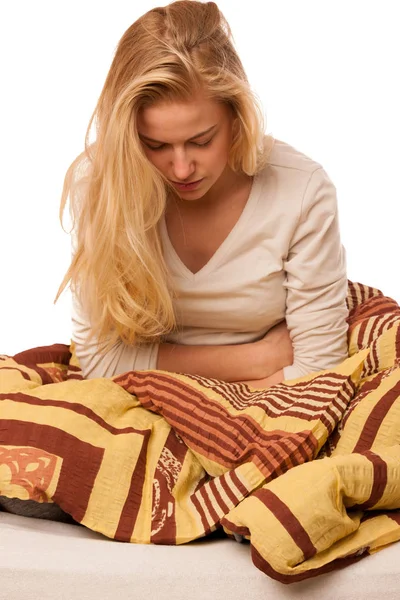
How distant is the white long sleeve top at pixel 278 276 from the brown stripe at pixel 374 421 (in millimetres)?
279

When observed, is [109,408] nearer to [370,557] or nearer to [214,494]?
[214,494]

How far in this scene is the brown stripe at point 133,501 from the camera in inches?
66.5

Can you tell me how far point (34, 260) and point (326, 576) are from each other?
1944 millimetres

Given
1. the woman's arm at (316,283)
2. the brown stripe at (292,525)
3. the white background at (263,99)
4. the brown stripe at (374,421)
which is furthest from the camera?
the white background at (263,99)

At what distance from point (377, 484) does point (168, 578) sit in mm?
339

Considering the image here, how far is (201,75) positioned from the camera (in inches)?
72.3

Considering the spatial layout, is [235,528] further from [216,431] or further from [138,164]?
[138,164]

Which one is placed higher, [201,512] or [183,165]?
[183,165]

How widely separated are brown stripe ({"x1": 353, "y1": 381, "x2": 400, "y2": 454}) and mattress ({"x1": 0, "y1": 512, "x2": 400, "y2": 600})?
0.71 feet

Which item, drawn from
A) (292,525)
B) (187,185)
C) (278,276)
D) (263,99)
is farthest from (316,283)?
(263,99)

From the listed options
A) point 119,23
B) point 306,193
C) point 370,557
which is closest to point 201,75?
point 306,193

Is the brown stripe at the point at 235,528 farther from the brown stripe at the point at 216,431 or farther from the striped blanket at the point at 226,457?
the brown stripe at the point at 216,431

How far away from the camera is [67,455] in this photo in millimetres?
1757

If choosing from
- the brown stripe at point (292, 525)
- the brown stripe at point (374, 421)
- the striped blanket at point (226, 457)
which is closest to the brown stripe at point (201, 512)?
the striped blanket at point (226, 457)
